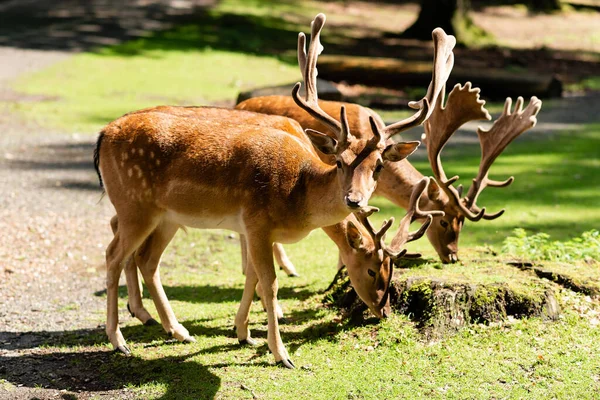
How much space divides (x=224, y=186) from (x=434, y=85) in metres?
1.99

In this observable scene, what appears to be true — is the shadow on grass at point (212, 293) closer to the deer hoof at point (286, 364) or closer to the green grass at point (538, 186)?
the green grass at point (538, 186)

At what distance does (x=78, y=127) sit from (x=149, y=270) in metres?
10.6

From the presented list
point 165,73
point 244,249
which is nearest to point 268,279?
point 244,249

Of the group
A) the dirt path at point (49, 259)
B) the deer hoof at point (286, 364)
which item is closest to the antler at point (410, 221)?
the deer hoof at point (286, 364)

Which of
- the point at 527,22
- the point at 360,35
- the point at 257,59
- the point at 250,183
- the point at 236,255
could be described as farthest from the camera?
the point at 527,22

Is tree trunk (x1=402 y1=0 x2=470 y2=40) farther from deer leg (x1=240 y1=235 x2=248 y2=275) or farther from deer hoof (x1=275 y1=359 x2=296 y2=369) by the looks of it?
deer hoof (x1=275 y1=359 x2=296 y2=369)

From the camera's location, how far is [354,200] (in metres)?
6.39

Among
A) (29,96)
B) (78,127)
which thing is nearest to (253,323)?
Result: (78,127)

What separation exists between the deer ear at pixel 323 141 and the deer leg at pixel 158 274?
7.46 feet

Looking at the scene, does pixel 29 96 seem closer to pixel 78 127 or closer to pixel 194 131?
pixel 78 127

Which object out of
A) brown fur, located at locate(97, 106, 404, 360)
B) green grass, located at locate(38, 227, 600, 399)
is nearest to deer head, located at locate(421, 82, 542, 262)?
green grass, located at locate(38, 227, 600, 399)

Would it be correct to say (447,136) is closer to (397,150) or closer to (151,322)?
(397,150)

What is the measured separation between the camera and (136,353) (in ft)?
25.3

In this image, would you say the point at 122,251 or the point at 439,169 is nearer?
the point at 122,251
